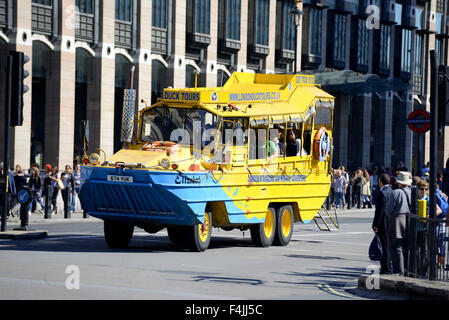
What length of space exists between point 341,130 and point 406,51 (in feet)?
29.0

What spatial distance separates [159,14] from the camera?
44.8 meters

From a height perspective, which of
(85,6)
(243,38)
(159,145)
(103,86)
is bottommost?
(159,145)

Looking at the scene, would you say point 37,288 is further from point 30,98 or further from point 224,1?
point 224,1

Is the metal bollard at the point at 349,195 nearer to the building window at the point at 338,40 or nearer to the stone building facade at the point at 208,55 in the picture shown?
the stone building facade at the point at 208,55

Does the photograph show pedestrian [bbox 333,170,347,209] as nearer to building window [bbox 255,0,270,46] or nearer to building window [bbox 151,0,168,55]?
building window [bbox 151,0,168,55]

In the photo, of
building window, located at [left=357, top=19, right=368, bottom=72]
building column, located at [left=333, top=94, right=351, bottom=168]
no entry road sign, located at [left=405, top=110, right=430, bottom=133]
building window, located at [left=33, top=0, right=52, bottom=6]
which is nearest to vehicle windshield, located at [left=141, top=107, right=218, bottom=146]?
no entry road sign, located at [left=405, top=110, right=430, bottom=133]

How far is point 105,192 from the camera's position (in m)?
19.0

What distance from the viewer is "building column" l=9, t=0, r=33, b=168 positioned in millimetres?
37375

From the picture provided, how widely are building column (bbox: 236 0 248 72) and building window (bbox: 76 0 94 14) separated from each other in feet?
34.6

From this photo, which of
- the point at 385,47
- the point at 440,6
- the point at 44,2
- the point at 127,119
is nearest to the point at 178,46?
the point at 44,2

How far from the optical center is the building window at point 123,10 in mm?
42531

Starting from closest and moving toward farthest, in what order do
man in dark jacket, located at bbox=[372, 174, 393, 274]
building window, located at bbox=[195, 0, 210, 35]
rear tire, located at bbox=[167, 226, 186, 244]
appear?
man in dark jacket, located at bbox=[372, 174, 393, 274], rear tire, located at bbox=[167, 226, 186, 244], building window, located at bbox=[195, 0, 210, 35]

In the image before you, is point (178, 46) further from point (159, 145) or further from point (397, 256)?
point (397, 256)

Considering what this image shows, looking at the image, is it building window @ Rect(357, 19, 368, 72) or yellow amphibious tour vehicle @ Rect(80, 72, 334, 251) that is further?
building window @ Rect(357, 19, 368, 72)
